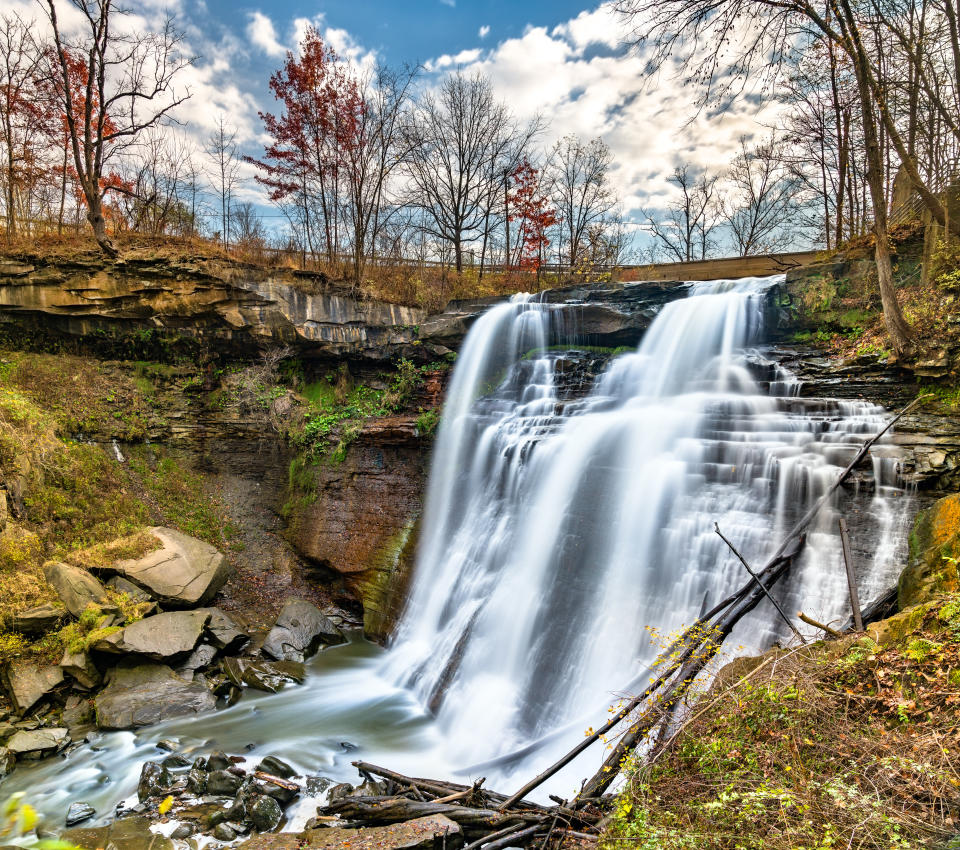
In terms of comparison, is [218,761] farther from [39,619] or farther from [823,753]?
[823,753]

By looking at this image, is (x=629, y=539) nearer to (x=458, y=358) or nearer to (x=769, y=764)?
(x=769, y=764)

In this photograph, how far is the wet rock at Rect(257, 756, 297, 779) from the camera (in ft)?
20.3

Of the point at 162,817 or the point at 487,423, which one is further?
the point at 487,423

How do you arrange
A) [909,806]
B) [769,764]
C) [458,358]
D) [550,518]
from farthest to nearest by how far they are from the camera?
[458,358] < [550,518] < [769,764] < [909,806]

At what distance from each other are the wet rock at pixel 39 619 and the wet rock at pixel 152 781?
311 cm

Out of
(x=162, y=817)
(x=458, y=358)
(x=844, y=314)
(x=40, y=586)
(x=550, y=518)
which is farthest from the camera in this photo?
(x=458, y=358)

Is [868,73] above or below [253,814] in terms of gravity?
above

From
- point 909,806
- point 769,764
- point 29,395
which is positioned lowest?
point 769,764

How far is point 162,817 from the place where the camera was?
5.39 m

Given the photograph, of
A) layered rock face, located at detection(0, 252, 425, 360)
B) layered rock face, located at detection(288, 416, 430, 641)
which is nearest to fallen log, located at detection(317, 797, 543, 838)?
layered rock face, located at detection(288, 416, 430, 641)

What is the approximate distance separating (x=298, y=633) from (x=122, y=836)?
457cm

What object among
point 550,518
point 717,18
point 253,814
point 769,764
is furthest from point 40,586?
point 717,18

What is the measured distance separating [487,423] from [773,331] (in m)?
6.64

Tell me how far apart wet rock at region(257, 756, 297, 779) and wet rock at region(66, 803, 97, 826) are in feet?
5.49
